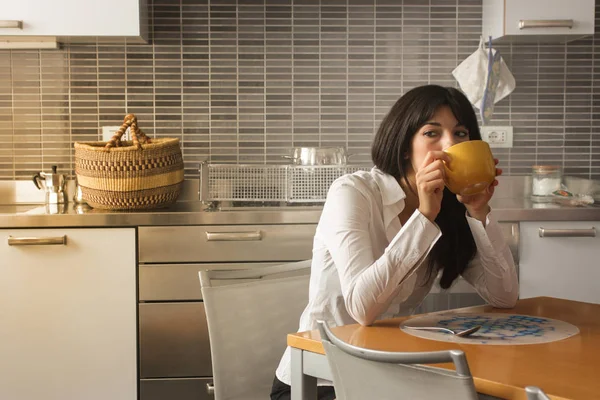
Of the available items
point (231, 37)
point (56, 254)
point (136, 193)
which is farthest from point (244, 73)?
point (56, 254)

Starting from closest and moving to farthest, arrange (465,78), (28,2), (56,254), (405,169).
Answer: (405,169), (56,254), (28,2), (465,78)

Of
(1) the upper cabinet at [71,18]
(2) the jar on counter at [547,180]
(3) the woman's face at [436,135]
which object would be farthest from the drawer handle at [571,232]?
(1) the upper cabinet at [71,18]

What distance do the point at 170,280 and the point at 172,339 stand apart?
19 cm

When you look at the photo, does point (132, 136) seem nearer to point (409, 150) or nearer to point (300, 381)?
point (409, 150)

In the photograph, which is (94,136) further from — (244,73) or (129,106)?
(244,73)

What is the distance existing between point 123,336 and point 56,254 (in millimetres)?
343

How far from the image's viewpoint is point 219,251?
2764 mm

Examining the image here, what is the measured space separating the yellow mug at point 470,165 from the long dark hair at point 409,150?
0.27m

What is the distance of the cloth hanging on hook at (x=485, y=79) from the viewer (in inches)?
127

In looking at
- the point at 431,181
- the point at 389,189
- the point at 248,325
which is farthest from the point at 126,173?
the point at 431,181

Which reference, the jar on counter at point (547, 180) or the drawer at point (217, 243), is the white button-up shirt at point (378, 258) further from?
the jar on counter at point (547, 180)

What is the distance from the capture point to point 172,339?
2764 millimetres

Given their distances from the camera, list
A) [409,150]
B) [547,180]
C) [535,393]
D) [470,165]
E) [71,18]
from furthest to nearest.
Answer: [547,180] → [71,18] → [409,150] → [470,165] → [535,393]

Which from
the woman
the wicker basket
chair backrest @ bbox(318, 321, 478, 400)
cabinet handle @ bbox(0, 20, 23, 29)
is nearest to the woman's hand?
the woman
